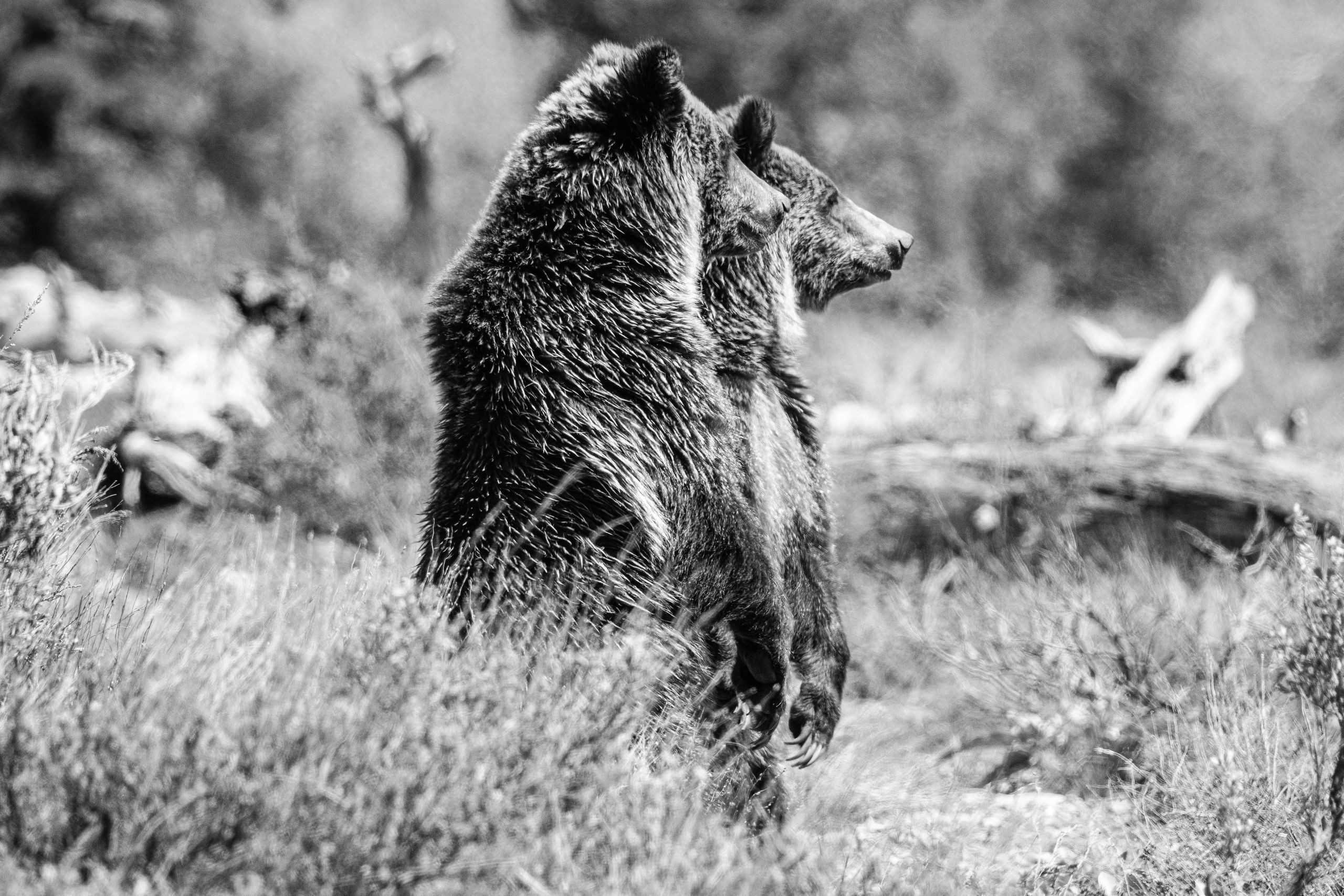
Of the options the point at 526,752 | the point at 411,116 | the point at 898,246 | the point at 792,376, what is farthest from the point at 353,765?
the point at 411,116

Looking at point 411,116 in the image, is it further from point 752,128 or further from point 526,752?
point 526,752

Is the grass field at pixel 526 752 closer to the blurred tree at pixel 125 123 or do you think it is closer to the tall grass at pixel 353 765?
the tall grass at pixel 353 765

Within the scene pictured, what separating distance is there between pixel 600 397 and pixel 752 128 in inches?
43.4

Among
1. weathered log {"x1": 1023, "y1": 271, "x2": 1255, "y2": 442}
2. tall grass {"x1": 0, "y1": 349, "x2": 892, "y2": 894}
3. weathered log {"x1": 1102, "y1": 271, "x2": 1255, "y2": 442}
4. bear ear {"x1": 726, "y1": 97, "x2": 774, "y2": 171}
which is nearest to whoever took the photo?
tall grass {"x1": 0, "y1": 349, "x2": 892, "y2": 894}

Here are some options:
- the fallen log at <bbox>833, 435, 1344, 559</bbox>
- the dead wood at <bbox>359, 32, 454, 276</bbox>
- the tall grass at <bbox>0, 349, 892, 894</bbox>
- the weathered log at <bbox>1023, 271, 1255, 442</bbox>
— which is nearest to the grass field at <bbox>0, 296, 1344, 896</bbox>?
the tall grass at <bbox>0, 349, 892, 894</bbox>

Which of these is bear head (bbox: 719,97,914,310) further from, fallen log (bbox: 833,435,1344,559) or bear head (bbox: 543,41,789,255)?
fallen log (bbox: 833,435,1344,559)

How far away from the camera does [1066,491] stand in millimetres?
6352

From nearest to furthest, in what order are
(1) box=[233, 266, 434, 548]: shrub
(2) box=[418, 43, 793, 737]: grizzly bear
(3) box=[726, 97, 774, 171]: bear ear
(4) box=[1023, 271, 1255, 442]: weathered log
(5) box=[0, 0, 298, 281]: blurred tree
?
(2) box=[418, 43, 793, 737]: grizzly bear < (3) box=[726, 97, 774, 171]: bear ear < (1) box=[233, 266, 434, 548]: shrub < (4) box=[1023, 271, 1255, 442]: weathered log < (5) box=[0, 0, 298, 281]: blurred tree

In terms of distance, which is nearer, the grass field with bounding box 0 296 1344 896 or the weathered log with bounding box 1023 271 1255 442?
the grass field with bounding box 0 296 1344 896

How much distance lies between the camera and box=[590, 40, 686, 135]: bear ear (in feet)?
10.2

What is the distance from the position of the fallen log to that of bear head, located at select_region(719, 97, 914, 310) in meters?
2.19

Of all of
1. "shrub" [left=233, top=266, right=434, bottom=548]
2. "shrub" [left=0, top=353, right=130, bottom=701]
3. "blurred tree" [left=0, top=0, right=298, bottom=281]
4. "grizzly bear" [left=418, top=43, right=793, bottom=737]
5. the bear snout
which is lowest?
"blurred tree" [left=0, top=0, right=298, bottom=281]

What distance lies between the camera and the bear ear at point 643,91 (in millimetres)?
3107

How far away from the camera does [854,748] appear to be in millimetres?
4188
